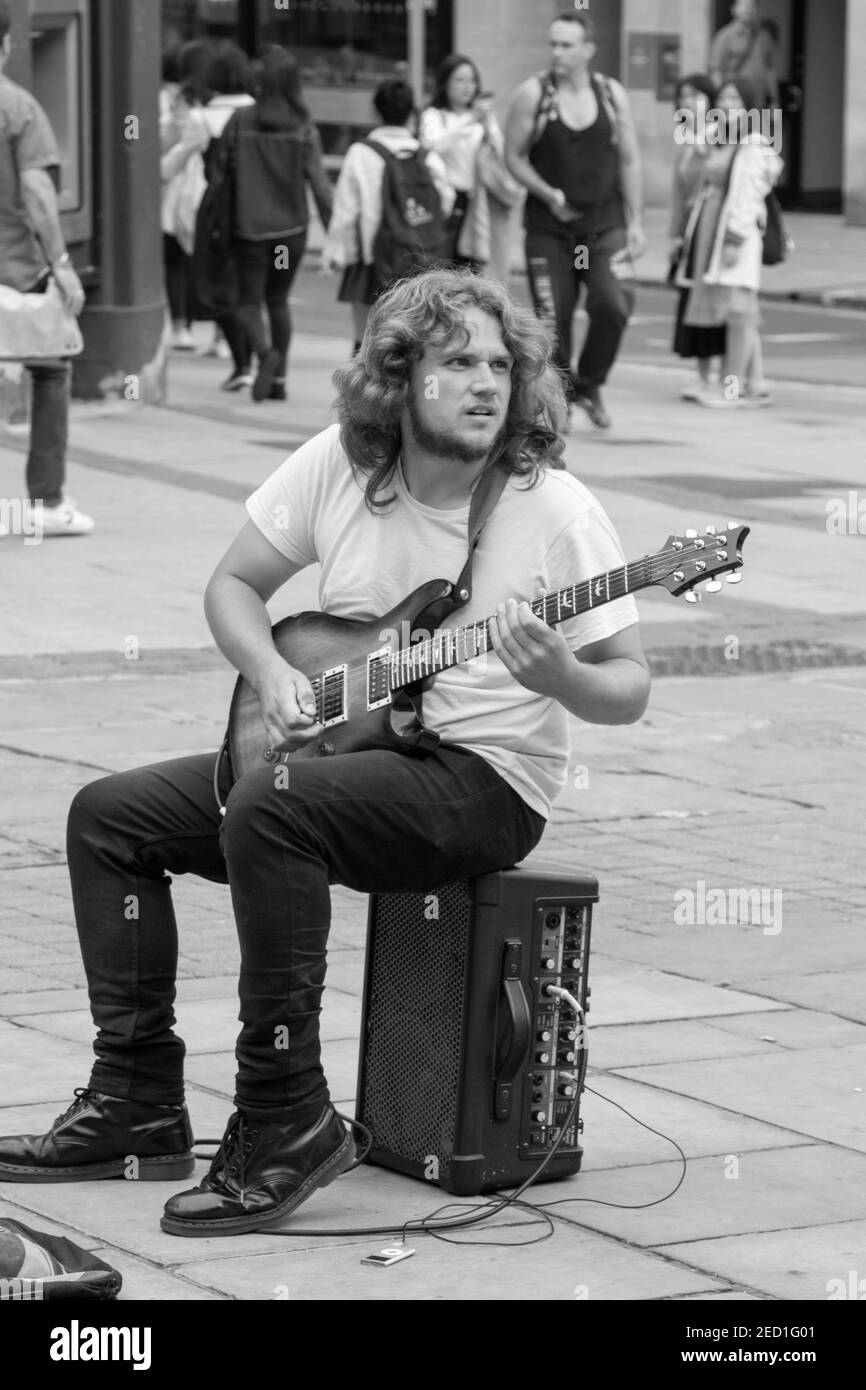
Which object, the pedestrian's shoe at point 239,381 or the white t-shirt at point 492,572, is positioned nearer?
the white t-shirt at point 492,572

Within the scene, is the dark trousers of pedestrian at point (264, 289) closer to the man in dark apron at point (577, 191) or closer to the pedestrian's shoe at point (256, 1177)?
the man in dark apron at point (577, 191)

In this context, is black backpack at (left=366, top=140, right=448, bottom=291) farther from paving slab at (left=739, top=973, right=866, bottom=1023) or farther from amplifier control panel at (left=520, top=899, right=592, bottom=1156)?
amplifier control panel at (left=520, top=899, right=592, bottom=1156)

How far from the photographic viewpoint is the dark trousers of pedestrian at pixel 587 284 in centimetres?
1377

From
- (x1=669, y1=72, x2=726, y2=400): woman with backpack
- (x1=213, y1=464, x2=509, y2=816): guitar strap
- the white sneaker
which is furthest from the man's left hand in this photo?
(x1=669, y1=72, x2=726, y2=400): woman with backpack

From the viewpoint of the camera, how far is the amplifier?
4.23 meters

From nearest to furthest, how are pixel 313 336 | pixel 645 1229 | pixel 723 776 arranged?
pixel 645 1229, pixel 723 776, pixel 313 336

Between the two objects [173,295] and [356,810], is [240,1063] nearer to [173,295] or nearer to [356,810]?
[356,810]

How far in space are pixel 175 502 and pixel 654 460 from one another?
9.10 ft

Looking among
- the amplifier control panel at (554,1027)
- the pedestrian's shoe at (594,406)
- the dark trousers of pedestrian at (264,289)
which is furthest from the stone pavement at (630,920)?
the dark trousers of pedestrian at (264,289)

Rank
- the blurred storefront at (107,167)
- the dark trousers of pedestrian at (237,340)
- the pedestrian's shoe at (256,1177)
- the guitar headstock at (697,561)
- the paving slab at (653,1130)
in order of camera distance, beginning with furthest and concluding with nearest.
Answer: the dark trousers of pedestrian at (237,340) → the blurred storefront at (107,167) → the paving slab at (653,1130) → the pedestrian's shoe at (256,1177) → the guitar headstock at (697,561)

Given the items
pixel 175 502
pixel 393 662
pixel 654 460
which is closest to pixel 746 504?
pixel 654 460

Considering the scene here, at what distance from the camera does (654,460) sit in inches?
518

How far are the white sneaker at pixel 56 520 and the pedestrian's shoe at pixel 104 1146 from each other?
6489 mm

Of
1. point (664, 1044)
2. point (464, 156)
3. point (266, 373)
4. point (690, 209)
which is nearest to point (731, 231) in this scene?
point (690, 209)
